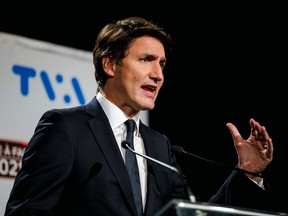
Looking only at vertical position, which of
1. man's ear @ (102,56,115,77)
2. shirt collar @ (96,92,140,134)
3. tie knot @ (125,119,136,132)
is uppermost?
man's ear @ (102,56,115,77)

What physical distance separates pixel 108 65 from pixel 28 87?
55 cm

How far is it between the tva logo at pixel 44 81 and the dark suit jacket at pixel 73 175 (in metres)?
0.67

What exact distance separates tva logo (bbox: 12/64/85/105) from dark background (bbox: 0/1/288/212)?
0.91m

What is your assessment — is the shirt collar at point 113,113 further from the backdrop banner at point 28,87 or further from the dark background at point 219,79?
the dark background at point 219,79


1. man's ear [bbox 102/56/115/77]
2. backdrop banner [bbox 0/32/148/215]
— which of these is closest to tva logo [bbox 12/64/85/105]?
backdrop banner [bbox 0/32/148/215]

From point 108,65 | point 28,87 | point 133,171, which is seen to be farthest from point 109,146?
point 28,87

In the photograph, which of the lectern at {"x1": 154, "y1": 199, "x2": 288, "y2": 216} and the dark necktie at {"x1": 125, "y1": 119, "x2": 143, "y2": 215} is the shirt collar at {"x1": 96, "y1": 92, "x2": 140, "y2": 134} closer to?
the dark necktie at {"x1": 125, "y1": 119, "x2": 143, "y2": 215}

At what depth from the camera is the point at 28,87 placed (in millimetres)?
2621

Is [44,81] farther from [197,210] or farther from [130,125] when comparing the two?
[197,210]

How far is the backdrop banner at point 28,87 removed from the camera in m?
2.48

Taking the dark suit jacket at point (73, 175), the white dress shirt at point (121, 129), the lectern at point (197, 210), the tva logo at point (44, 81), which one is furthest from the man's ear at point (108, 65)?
the lectern at point (197, 210)

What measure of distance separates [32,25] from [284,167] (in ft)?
6.60

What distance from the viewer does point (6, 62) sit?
2.57 m

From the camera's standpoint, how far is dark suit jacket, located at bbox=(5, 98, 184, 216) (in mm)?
1768
